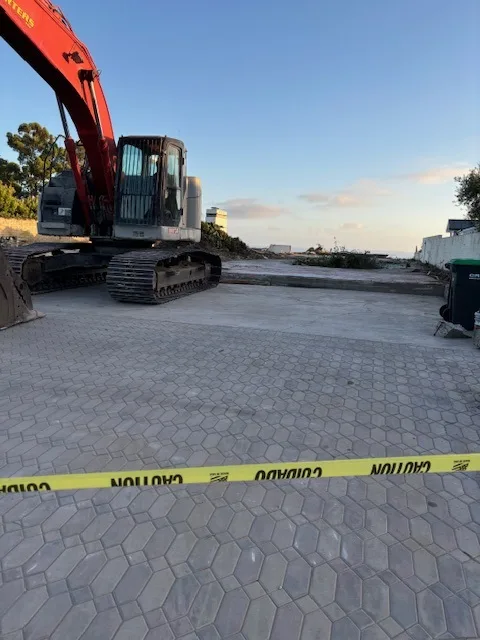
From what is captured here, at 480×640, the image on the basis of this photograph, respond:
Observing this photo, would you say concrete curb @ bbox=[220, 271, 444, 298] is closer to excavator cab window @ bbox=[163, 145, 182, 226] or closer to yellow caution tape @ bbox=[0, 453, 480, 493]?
excavator cab window @ bbox=[163, 145, 182, 226]

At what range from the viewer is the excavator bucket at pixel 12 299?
5.98 metres

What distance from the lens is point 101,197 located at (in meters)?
9.73

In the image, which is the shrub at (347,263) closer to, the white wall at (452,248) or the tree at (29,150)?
the white wall at (452,248)

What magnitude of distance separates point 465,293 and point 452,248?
12.5 m

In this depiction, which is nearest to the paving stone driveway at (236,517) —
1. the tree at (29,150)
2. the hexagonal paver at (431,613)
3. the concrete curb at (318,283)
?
the hexagonal paver at (431,613)

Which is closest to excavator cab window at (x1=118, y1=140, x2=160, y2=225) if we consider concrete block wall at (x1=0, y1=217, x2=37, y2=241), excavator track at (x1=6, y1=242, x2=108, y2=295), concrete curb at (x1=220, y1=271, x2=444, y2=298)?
excavator track at (x1=6, y1=242, x2=108, y2=295)

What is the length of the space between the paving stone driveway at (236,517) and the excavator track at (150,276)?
3.78 metres

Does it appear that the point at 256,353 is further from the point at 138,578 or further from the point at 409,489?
the point at 138,578

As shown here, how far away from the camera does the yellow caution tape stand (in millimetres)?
2152

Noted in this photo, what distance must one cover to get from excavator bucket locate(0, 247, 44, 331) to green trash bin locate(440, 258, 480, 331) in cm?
675

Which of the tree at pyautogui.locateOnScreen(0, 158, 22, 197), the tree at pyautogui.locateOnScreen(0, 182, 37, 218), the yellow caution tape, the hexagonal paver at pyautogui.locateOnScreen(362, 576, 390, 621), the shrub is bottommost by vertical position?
the hexagonal paver at pyautogui.locateOnScreen(362, 576, 390, 621)

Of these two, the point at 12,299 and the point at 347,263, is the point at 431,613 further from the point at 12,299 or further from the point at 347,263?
the point at 347,263

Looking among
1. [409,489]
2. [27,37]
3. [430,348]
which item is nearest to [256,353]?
[430,348]

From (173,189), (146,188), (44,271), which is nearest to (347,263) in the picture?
(173,189)
